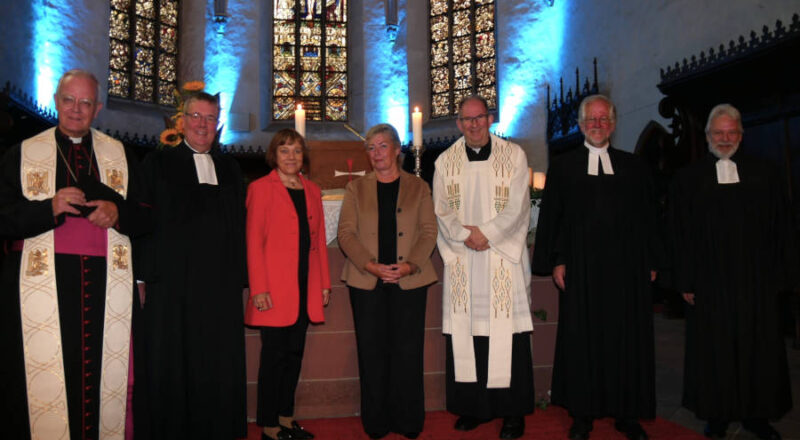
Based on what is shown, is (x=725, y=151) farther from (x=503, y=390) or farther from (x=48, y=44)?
(x=48, y=44)

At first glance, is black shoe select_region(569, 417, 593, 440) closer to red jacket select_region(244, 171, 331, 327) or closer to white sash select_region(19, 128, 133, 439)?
red jacket select_region(244, 171, 331, 327)

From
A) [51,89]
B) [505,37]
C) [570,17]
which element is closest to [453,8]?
[505,37]

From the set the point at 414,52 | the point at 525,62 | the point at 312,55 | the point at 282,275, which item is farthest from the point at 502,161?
the point at 312,55

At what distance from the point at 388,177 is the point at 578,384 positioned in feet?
5.29

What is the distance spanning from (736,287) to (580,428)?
1213mm

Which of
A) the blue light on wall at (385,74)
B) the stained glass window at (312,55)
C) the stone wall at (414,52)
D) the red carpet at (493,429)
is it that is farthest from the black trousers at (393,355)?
the stained glass window at (312,55)

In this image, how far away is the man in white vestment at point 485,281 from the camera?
3.38m

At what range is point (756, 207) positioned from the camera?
3418 mm

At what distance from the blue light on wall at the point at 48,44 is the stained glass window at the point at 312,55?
13.7 ft

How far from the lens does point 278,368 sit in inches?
125

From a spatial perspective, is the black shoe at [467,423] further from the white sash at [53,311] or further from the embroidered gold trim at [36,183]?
the embroidered gold trim at [36,183]

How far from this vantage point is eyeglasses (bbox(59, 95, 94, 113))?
264 centimetres

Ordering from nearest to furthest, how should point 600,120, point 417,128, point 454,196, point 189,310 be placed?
point 189,310 → point 600,120 → point 454,196 → point 417,128

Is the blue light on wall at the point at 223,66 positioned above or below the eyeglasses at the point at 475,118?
above
